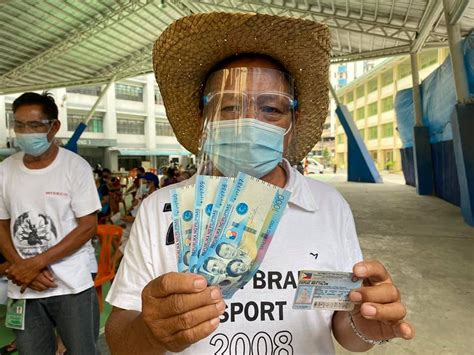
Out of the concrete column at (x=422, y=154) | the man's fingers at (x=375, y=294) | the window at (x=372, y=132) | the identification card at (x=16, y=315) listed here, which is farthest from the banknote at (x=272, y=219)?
the window at (x=372, y=132)

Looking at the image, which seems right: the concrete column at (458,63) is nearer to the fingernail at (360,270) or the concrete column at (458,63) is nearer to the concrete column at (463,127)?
the concrete column at (463,127)

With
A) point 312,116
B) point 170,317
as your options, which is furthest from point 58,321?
point 312,116

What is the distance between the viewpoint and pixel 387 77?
30.4 m

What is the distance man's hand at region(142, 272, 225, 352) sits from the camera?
23.5 inches

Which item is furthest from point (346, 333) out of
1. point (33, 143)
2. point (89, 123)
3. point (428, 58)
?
point (428, 58)

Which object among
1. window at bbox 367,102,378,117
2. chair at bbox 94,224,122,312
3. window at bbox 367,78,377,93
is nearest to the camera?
chair at bbox 94,224,122,312

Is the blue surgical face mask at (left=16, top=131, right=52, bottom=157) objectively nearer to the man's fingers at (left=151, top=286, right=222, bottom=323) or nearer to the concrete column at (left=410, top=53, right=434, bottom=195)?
the man's fingers at (left=151, top=286, right=222, bottom=323)

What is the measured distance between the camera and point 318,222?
944 mm

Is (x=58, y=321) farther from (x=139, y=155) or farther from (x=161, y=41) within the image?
(x=139, y=155)

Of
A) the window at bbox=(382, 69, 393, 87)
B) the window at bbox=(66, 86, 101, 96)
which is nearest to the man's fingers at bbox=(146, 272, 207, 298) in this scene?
the window at bbox=(66, 86, 101, 96)

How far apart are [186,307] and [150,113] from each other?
28.8 metres

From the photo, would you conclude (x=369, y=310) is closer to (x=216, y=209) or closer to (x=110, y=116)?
(x=216, y=209)

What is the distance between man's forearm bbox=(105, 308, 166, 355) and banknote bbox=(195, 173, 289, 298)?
0.62 feet

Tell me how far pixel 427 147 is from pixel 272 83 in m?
10.2
